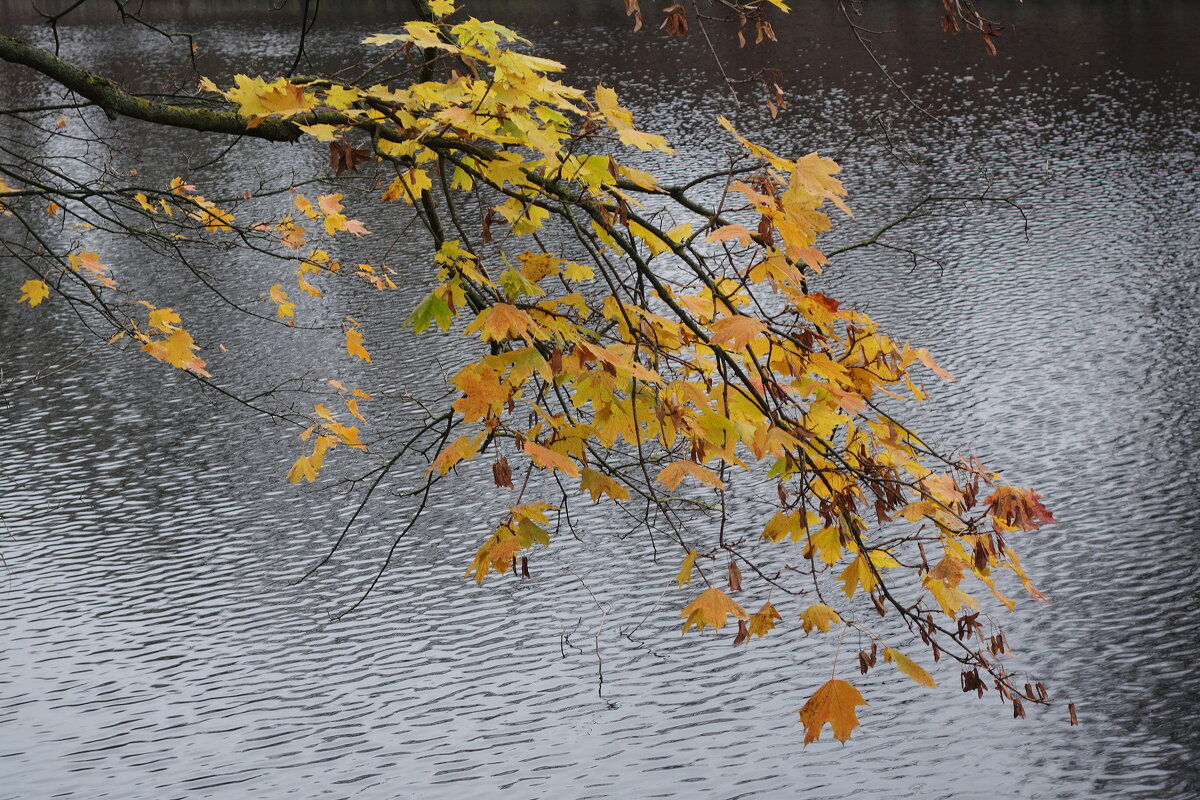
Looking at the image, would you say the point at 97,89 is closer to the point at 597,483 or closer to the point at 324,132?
the point at 324,132

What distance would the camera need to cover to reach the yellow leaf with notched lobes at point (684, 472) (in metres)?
1.71

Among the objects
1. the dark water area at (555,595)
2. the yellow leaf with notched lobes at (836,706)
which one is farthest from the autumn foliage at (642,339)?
the dark water area at (555,595)

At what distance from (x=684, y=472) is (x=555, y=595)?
13.1 ft

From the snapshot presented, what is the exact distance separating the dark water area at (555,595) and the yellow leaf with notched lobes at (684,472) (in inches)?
25.7

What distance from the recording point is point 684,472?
1.76 meters

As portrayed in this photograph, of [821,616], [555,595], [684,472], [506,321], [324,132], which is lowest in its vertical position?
[821,616]

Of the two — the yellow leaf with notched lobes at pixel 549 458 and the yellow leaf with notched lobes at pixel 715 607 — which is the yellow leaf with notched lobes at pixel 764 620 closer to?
the yellow leaf with notched lobes at pixel 715 607

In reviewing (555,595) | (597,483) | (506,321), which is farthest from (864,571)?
(555,595)

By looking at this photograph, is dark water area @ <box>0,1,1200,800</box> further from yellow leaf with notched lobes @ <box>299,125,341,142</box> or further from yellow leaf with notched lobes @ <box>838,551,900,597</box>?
yellow leaf with notched lobes @ <box>299,125,341,142</box>

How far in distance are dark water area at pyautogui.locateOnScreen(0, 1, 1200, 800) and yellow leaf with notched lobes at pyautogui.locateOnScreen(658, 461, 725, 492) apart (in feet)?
2.14

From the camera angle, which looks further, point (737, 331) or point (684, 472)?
point (684, 472)

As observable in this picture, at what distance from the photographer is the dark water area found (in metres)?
4.47

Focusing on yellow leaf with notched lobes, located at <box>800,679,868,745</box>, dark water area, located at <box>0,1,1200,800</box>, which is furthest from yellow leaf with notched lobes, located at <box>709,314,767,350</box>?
dark water area, located at <box>0,1,1200,800</box>

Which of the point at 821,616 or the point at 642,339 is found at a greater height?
the point at 642,339
